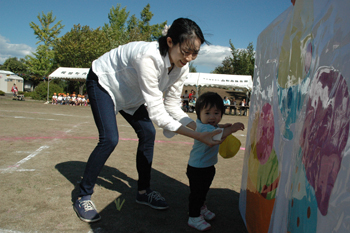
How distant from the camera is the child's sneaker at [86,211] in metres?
2.12

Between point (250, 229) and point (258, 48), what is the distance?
1.46 meters

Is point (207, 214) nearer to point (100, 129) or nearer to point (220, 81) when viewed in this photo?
point (100, 129)

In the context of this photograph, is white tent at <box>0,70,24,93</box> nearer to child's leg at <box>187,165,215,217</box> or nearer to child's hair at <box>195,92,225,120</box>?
child's hair at <box>195,92,225,120</box>

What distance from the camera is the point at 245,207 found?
2.25 meters

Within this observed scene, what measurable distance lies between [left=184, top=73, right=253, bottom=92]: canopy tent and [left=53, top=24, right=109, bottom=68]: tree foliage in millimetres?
13915

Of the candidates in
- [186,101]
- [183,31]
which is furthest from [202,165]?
[186,101]

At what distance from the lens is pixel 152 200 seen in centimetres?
246

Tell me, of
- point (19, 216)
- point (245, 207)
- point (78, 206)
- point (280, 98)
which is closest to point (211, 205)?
point (245, 207)

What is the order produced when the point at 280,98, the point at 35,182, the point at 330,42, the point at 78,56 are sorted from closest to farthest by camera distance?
the point at 330,42 → the point at 280,98 → the point at 35,182 → the point at 78,56

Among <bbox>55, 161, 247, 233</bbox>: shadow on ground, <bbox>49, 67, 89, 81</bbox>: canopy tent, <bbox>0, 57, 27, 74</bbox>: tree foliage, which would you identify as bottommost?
<bbox>55, 161, 247, 233</bbox>: shadow on ground

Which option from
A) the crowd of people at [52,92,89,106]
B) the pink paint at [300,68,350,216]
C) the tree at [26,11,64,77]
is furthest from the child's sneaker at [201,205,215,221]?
the tree at [26,11,64,77]

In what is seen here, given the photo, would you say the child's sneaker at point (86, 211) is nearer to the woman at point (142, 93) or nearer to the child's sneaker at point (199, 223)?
the woman at point (142, 93)

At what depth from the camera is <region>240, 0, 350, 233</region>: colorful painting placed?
3.15ft

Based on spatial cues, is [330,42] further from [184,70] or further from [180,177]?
[180,177]
